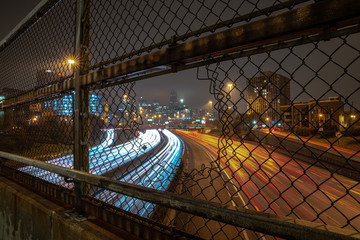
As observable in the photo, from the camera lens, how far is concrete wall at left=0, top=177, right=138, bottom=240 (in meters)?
1.83

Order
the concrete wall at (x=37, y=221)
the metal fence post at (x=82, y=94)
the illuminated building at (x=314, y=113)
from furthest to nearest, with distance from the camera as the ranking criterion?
the metal fence post at (x=82, y=94)
the concrete wall at (x=37, y=221)
the illuminated building at (x=314, y=113)

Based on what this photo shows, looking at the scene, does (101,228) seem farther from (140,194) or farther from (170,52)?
(170,52)

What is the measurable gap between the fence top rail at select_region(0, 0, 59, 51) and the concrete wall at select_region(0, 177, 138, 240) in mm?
3255

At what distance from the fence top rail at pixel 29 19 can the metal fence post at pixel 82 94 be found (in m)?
1.27

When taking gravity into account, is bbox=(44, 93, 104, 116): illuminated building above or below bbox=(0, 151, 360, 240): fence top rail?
above

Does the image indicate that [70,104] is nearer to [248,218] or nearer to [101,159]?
[101,159]

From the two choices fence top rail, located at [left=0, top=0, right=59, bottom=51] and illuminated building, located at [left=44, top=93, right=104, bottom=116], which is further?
fence top rail, located at [left=0, top=0, right=59, bottom=51]

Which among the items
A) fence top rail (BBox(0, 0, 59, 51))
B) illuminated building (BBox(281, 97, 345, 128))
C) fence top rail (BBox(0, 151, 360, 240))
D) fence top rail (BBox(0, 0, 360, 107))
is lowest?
fence top rail (BBox(0, 151, 360, 240))

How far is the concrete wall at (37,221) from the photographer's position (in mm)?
1825

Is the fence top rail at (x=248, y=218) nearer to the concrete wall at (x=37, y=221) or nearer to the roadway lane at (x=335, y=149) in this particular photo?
the roadway lane at (x=335, y=149)

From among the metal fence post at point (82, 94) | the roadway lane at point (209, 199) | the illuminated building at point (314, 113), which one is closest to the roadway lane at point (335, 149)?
the illuminated building at point (314, 113)

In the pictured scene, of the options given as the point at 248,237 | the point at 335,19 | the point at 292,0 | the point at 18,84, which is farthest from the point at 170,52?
the point at 248,237

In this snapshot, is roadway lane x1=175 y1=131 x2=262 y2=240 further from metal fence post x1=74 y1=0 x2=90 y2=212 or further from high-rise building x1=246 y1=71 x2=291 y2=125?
metal fence post x1=74 y1=0 x2=90 y2=212

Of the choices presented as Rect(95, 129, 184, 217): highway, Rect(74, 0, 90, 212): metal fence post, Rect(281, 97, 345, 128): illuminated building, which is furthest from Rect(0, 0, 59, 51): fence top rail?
Rect(281, 97, 345, 128): illuminated building
